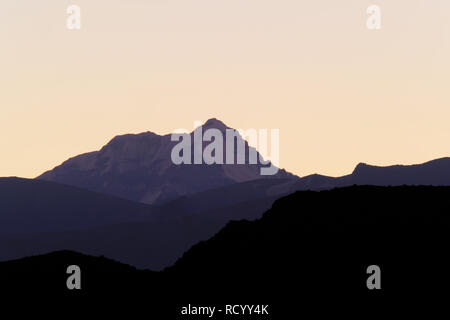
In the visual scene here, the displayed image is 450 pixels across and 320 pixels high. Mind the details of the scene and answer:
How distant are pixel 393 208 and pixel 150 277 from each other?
32061mm

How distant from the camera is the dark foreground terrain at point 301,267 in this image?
98375 mm

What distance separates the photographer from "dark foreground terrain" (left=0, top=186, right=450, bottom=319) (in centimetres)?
9838

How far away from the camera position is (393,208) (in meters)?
114

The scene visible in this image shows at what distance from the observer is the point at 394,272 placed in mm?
101000

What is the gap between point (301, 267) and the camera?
107125 mm
